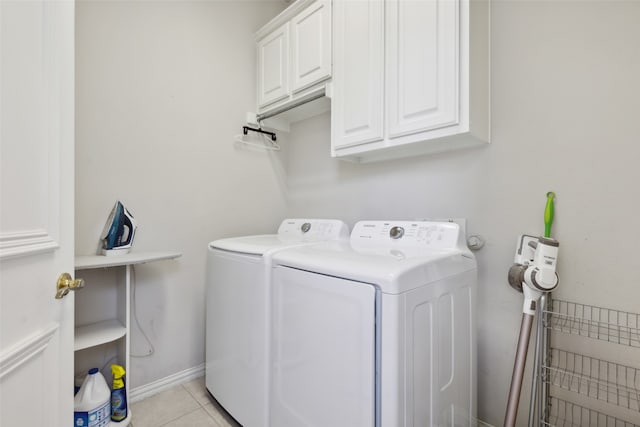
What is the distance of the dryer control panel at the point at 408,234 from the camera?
133 centimetres

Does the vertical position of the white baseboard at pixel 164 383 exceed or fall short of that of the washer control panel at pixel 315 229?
it falls short

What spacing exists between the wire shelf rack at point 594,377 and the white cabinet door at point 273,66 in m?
2.13

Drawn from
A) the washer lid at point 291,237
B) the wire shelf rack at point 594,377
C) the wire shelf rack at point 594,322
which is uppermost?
the washer lid at point 291,237

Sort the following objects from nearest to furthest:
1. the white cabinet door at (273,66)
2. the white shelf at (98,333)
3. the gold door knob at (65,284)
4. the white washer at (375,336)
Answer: the gold door knob at (65,284), the white washer at (375,336), the white shelf at (98,333), the white cabinet door at (273,66)

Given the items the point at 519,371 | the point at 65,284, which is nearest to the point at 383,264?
the point at 519,371

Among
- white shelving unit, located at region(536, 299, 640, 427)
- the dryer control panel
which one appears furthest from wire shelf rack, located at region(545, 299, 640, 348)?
the dryer control panel

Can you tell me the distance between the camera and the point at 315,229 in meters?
1.90

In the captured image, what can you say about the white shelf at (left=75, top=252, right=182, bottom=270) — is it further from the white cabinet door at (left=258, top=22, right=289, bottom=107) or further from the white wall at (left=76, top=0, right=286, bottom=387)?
the white cabinet door at (left=258, top=22, right=289, bottom=107)

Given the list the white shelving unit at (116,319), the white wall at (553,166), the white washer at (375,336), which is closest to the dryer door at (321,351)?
the white washer at (375,336)

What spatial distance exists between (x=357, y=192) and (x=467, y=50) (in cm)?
104

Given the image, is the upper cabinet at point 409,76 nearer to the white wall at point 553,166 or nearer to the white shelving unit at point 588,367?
the white wall at point 553,166

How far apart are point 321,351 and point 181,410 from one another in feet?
3.87

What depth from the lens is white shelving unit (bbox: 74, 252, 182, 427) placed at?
53.7 inches

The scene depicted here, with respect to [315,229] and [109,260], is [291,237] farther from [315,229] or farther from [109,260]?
[109,260]
